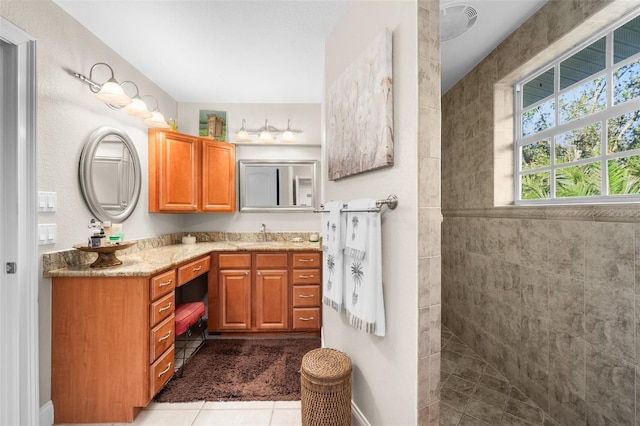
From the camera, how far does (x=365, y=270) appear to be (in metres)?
1.31

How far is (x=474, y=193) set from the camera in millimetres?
2352

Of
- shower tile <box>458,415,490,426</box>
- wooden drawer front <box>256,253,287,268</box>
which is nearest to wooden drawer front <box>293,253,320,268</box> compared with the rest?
wooden drawer front <box>256,253,287,268</box>

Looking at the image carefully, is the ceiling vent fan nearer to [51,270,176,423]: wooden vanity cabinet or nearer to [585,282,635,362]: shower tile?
[585,282,635,362]: shower tile

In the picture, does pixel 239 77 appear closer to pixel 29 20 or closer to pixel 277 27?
pixel 277 27

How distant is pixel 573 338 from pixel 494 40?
2.15 metres

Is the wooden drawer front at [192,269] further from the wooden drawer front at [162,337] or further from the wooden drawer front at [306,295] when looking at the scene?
the wooden drawer front at [306,295]

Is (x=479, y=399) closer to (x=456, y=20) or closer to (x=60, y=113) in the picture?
(x=456, y=20)

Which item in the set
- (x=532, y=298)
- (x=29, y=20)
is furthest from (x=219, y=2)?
(x=532, y=298)

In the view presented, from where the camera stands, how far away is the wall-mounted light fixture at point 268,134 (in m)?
3.08

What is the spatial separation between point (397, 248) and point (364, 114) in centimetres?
75

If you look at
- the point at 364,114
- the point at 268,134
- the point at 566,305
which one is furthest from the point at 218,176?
the point at 566,305

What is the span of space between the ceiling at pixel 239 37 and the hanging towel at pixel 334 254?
1401mm

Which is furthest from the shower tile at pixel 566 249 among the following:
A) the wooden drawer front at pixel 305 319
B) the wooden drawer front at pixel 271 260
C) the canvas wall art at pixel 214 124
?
the canvas wall art at pixel 214 124

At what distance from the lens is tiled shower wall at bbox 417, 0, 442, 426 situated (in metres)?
1.07
